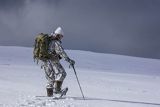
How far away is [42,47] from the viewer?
53.5 ft

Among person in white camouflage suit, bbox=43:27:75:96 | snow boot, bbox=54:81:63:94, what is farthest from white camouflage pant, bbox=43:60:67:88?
snow boot, bbox=54:81:63:94

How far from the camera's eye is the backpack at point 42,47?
16250 mm

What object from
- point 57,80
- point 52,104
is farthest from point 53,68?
point 52,104

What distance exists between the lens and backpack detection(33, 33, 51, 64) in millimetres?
16250

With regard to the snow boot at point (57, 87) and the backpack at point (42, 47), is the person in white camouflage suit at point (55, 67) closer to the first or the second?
the snow boot at point (57, 87)

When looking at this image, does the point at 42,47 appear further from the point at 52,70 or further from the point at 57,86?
the point at 57,86

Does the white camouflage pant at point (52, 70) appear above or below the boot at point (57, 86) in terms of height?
above

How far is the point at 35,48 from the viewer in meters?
16.5

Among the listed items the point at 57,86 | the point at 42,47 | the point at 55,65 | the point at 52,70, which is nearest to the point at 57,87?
the point at 57,86

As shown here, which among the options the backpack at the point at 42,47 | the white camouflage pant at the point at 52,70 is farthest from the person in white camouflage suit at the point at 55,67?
the backpack at the point at 42,47

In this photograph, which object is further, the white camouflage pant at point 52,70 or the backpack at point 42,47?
the white camouflage pant at point 52,70

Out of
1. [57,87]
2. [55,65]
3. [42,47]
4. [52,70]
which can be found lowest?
[57,87]

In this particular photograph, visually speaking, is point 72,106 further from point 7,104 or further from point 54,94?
point 54,94

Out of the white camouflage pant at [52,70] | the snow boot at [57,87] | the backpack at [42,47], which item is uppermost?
the backpack at [42,47]
